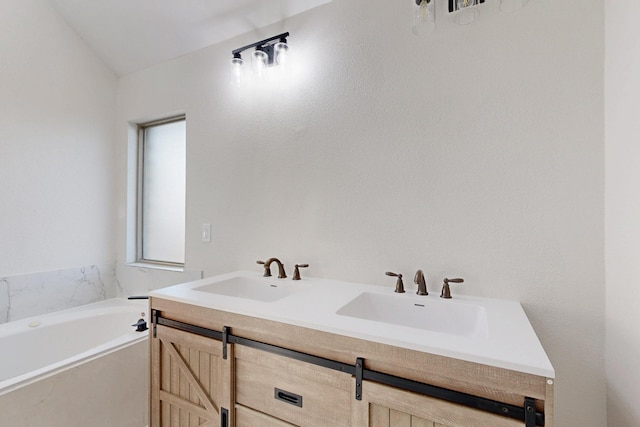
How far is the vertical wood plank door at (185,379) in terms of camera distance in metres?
1.29

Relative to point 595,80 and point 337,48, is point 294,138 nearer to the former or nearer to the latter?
point 337,48

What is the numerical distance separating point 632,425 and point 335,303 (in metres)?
1.03

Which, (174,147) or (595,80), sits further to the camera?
(174,147)

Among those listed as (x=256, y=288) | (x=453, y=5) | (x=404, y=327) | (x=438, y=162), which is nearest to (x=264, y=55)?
(x=453, y=5)

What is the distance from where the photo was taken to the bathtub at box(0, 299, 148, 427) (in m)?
1.38

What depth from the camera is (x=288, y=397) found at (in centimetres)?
111

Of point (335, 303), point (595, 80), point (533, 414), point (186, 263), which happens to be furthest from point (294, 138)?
point (533, 414)

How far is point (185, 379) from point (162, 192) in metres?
1.65

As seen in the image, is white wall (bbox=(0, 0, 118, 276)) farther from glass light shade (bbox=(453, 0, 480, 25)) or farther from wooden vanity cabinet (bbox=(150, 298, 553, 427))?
glass light shade (bbox=(453, 0, 480, 25))

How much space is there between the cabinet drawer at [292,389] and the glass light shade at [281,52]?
159cm

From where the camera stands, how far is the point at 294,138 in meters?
1.82

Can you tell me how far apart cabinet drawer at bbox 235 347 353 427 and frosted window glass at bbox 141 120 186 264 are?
1.47 metres

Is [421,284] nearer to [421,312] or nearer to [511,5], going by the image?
[421,312]

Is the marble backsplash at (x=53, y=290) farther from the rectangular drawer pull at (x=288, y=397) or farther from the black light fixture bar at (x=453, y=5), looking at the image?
the black light fixture bar at (x=453, y=5)
